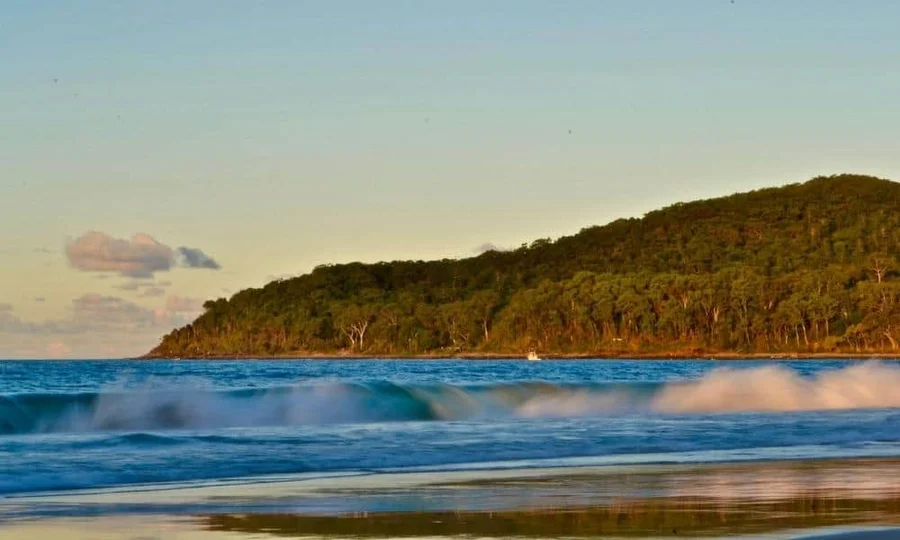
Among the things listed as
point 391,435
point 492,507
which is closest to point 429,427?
point 391,435

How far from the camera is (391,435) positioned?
25812mm

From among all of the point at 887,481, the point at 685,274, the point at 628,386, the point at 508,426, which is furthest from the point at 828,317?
the point at 887,481

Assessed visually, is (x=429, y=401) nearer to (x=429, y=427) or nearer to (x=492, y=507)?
(x=429, y=427)

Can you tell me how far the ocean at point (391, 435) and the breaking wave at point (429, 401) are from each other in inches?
2.5

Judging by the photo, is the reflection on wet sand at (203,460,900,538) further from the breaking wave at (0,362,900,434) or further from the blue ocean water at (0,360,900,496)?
the breaking wave at (0,362,900,434)

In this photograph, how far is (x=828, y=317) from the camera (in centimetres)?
17062

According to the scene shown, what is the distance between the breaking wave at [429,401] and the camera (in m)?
31.5

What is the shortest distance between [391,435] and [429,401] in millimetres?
12457

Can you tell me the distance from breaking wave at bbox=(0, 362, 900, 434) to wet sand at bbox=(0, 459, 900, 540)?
14397 mm

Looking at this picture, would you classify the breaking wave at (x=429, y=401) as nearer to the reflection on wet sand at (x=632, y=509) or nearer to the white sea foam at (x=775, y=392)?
the white sea foam at (x=775, y=392)

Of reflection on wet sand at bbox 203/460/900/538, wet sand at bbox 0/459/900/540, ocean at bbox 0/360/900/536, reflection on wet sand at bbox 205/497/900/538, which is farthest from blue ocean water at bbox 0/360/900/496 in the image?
reflection on wet sand at bbox 205/497/900/538

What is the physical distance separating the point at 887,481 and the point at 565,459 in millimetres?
5488

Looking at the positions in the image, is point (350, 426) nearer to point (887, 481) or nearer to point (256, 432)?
point (256, 432)

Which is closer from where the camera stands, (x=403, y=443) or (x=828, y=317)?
(x=403, y=443)
